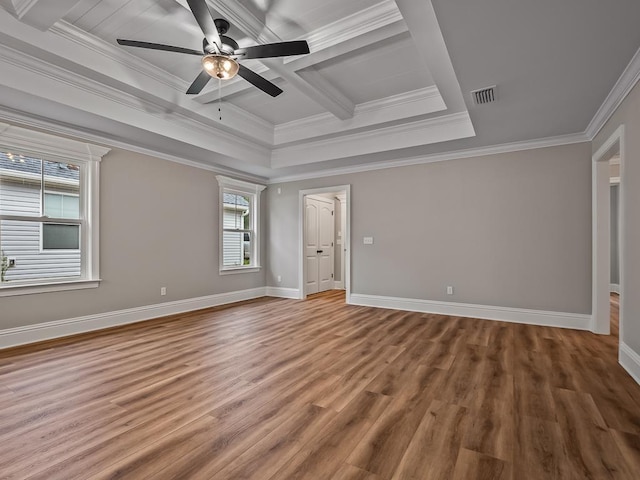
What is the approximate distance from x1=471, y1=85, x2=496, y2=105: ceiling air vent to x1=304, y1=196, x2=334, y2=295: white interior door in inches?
158

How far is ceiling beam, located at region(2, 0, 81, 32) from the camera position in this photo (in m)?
2.42

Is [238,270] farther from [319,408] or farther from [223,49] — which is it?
[319,408]

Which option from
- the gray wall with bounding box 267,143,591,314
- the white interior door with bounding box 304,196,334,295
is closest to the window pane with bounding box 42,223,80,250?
the white interior door with bounding box 304,196,334,295

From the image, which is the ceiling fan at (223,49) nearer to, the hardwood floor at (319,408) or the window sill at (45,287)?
the hardwood floor at (319,408)

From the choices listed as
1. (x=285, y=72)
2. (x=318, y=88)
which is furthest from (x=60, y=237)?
(x=318, y=88)

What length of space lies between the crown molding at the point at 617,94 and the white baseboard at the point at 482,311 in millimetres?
2377

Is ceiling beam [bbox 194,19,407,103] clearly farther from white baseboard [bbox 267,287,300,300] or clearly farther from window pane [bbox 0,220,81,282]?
white baseboard [bbox 267,287,300,300]

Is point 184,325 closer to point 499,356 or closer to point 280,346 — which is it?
point 280,346

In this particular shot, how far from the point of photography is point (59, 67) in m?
3.15

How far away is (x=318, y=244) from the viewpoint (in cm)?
750

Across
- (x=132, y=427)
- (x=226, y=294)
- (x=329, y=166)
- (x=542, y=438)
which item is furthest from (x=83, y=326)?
(x=542, y=438)

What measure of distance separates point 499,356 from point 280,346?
7.32ft

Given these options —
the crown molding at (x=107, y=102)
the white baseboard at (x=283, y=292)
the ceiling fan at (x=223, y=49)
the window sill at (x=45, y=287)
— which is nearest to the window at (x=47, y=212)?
the window sill at (x=45, y=287)

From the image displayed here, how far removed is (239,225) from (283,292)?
163cm
